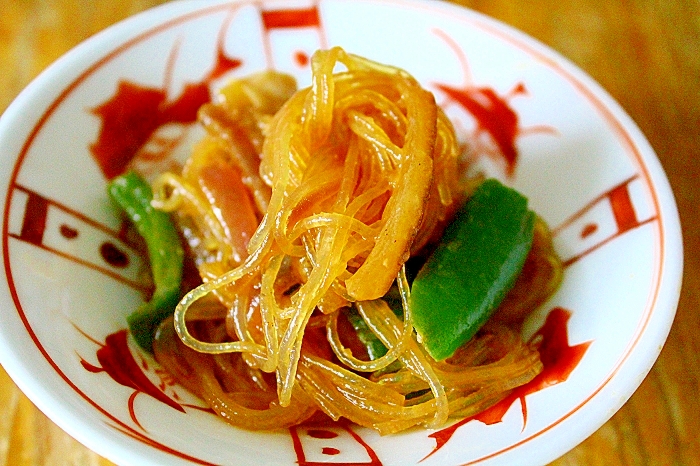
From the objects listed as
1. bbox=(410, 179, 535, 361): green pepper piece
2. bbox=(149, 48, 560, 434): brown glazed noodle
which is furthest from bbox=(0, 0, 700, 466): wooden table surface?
bbox=(410, 179, 535, 361): green pepper piece

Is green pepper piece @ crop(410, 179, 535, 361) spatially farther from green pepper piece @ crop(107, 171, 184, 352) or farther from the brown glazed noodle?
green pepper piece @ crop(107, 171, 184, 352)

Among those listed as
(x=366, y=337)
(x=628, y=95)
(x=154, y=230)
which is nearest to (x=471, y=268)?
(x=366, y=337)

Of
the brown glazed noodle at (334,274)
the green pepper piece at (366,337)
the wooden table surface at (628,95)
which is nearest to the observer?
the brown glazed noodle at (334,274)

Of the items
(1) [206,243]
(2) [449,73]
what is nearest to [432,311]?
(1) [206,243]

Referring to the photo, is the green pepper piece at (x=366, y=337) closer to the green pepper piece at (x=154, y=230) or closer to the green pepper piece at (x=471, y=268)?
the green pepper piece at (x=471, y=268)

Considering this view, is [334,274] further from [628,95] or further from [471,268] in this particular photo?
[628,95]

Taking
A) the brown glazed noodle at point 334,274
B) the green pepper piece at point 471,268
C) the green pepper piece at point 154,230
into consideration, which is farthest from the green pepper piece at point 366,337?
the green pepper piece at point 154,230
